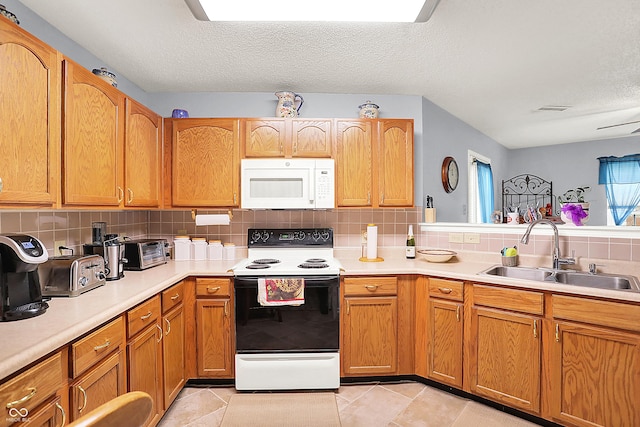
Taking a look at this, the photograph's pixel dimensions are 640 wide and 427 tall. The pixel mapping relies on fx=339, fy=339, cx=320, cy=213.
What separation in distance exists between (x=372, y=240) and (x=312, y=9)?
5.69 ft

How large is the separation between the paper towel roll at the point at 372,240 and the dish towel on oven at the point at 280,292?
74cm

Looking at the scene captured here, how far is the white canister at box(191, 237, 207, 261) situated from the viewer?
9.33 ft

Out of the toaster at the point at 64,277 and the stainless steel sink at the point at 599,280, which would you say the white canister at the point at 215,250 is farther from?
the stainless steel sink at the point at 599,280

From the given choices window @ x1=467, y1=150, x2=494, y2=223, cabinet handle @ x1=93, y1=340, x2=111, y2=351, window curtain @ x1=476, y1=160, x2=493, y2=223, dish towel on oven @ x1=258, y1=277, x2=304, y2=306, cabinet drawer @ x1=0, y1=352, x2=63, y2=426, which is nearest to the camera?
cabinet drawer @ x1=0, y1=352, x2=63, y2=426

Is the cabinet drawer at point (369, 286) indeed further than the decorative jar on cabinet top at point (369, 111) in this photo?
No

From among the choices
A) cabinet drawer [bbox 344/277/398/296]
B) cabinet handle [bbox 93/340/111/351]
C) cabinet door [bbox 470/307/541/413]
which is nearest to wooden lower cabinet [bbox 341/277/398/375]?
cabinet drawer [bbox 344/277/398/296]

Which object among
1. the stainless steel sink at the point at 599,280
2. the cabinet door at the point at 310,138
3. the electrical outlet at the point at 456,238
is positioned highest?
the cabinet door at the point at 310,138

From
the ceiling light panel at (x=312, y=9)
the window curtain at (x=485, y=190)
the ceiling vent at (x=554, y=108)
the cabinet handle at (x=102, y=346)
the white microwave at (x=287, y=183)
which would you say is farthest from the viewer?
the window curtain at (x=485, y=190)

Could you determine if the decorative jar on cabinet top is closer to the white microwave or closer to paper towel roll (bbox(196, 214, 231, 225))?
the white microwave

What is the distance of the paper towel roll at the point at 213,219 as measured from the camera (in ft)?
9.51

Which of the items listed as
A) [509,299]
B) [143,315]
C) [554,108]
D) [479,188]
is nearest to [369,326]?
[509,299]

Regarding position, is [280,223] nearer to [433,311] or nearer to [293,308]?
[293,308]

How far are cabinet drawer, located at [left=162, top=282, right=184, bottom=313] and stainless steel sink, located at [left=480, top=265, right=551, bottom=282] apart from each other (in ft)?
6.83

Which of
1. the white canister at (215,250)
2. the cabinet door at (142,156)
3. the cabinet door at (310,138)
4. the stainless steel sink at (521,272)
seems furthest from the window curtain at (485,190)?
the cabinet door at (142,156)
